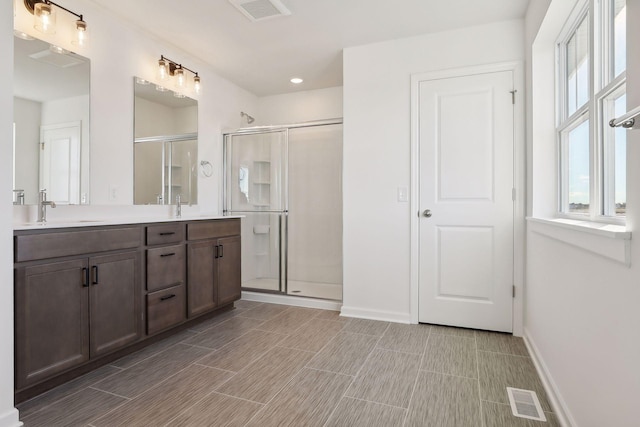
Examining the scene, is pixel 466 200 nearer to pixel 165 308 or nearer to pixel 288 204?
pixel 288 204

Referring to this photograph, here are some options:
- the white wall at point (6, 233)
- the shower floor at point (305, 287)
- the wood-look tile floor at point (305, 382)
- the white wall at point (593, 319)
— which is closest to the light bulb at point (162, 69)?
the white wall at point (6, 233)

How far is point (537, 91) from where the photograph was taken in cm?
252

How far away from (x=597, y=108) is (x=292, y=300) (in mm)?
2972

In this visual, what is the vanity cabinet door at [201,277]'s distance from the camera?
2877 mm

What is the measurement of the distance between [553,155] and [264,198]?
108 inches

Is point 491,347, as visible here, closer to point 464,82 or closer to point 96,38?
point 464,82

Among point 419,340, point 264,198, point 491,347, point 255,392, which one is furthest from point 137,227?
point 491,347

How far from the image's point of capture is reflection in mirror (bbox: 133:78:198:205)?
3.00 meters

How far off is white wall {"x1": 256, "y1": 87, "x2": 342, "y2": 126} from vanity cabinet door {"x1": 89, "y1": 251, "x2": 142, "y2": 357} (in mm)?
2620

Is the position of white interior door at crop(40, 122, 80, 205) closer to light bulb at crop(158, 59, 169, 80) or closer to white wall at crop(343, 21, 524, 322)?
light bulb at crop(158, 59, 169, 80)

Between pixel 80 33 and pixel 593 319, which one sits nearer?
pixel 593 319

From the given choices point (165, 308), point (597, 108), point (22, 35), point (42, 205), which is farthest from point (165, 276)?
point (597, 108)

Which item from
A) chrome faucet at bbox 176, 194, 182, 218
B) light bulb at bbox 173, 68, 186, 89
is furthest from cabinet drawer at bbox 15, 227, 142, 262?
light bulb at bbox 173, 68, 186, 89

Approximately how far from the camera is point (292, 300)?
12.3 feet
